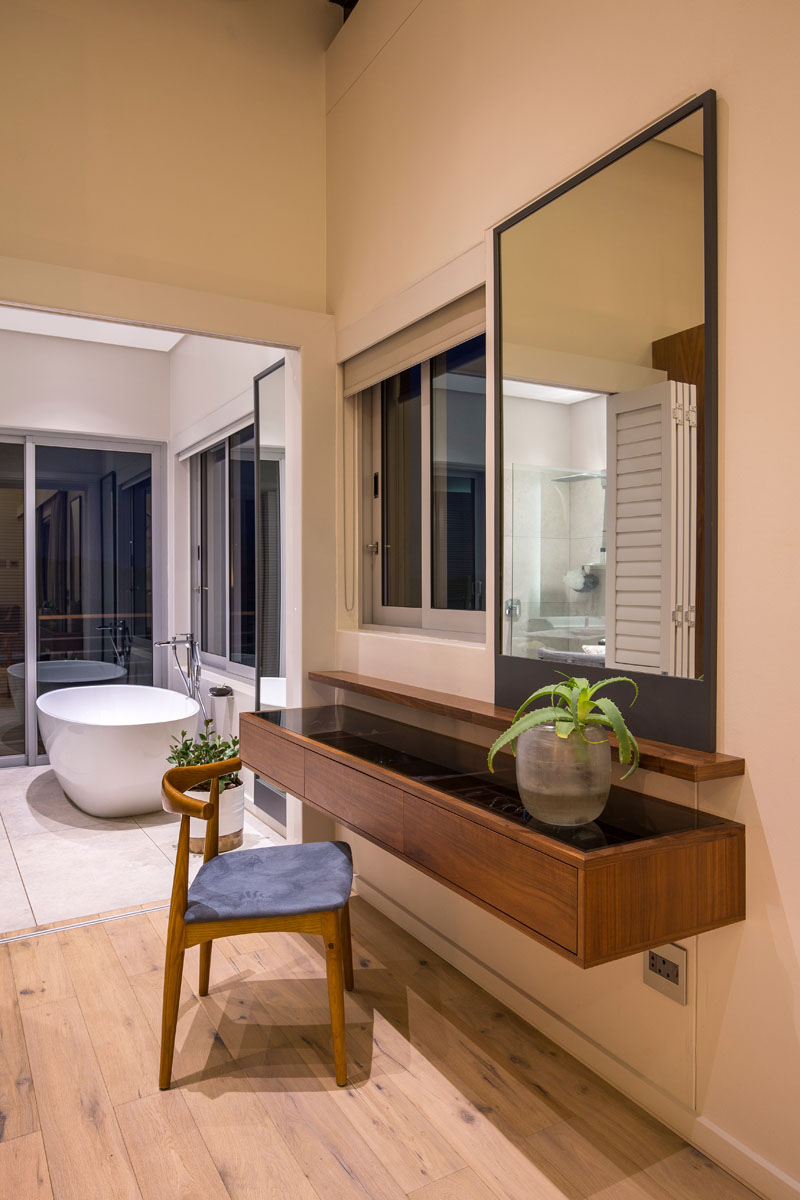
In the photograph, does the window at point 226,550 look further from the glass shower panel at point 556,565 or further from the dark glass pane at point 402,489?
the glass shower panel at point 556,565

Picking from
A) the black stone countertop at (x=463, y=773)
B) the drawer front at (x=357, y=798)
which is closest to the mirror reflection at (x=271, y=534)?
the black stone countertop at (x=463, y=773)

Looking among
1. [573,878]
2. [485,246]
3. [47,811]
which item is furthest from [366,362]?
[47,811]

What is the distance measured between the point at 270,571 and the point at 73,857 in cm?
148

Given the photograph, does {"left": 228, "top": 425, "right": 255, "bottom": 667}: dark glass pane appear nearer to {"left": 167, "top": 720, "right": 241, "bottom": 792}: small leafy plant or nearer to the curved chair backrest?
{"left": 167, "top": 720, "right": 241, "bottom": 792}: small leafy plant

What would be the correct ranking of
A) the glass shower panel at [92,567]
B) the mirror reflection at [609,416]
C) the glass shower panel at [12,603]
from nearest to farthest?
1. the mirror reflection at [609,416]
2. the glass shower panel at [12,603]
3. the glass shower panel at [92,567]

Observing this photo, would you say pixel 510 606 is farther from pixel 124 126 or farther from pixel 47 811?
pixel 47 811

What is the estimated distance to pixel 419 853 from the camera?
1.84 meters

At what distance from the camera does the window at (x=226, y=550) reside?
14.6ft

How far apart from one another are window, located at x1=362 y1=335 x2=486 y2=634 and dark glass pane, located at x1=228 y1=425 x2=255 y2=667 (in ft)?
4.65

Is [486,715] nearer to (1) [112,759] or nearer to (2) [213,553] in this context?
(1) [112,759]

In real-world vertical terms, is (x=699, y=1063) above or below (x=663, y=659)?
below

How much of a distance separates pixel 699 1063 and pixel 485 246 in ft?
6.73

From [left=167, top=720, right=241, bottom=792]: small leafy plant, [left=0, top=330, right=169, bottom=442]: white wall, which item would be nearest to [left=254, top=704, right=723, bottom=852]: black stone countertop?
[left=167, top=720, right=241, bottom=792]: small leafy plant

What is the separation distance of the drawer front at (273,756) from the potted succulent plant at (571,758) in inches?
39.1
